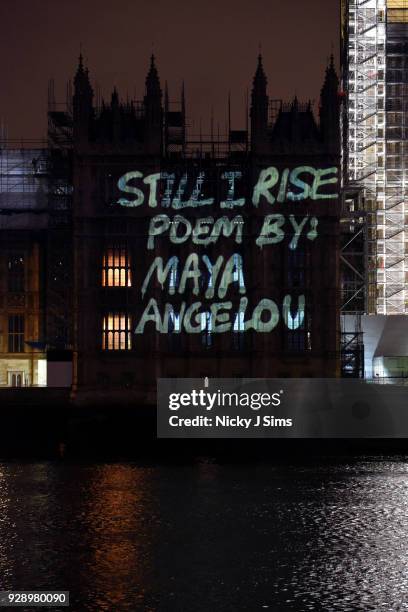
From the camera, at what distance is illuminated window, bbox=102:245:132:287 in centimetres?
10106

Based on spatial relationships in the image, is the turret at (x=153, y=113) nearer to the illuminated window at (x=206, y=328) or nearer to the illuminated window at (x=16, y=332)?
the illuminated window at (x=206, y=328)

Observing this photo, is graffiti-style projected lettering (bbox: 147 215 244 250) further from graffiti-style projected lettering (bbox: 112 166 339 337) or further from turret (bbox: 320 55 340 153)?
turret (bbox: 320 55 340 153)

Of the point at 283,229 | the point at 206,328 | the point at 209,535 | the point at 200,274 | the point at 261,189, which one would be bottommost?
the point at 209,535

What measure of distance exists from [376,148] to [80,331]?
37.8m

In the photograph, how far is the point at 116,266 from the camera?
332 ft

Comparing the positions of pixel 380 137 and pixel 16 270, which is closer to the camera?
pixel 16 270

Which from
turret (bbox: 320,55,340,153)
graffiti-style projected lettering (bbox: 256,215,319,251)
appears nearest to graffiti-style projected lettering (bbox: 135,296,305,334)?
graffiti-style projected lettering (bbox: 256,215,319,251)

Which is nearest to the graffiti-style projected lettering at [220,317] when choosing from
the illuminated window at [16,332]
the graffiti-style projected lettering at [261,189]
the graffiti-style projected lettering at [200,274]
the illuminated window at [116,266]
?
the graffiti-style projected lettering at [200,274]

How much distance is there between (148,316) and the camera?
100625 mm

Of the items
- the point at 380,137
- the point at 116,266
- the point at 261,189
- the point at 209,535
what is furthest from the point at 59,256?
the point at 209,535

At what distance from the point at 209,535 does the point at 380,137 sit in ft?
224

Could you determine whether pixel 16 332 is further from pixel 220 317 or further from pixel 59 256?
pixel 220 317

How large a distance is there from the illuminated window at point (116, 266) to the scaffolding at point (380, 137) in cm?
2592

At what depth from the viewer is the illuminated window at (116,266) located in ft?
332
